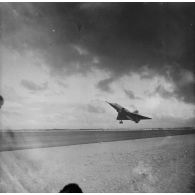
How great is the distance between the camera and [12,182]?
6.02 m

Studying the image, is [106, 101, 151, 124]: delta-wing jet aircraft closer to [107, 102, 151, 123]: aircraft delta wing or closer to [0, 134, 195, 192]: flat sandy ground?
[107, 102, 151, 123]: aircraft delta wing

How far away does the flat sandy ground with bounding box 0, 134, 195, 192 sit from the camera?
6.00 m

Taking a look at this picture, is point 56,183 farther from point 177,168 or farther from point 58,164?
point 177,168

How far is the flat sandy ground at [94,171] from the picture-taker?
6004 mm

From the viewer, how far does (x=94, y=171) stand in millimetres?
6805

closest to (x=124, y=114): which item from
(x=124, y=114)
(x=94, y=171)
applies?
(x=124, y=114)

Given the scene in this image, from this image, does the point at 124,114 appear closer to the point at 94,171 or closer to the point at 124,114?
the point at 124,114

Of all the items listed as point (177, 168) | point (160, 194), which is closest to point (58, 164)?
point (160, 194)

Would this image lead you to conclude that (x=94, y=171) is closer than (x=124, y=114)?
Yes

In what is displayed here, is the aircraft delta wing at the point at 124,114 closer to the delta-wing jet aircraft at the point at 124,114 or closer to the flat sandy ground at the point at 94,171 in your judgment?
the delta-wing jet aircraft at the point at 124,114

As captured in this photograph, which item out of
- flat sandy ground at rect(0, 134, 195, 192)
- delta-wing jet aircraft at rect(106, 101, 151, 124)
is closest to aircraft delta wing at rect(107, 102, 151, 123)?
delta-wing jet aircraft at rect(106, 101, 151, 124)

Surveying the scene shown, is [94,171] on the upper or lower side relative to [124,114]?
lower

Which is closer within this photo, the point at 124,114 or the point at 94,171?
the point at 94,171

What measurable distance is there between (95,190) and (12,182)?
266 centimetres
